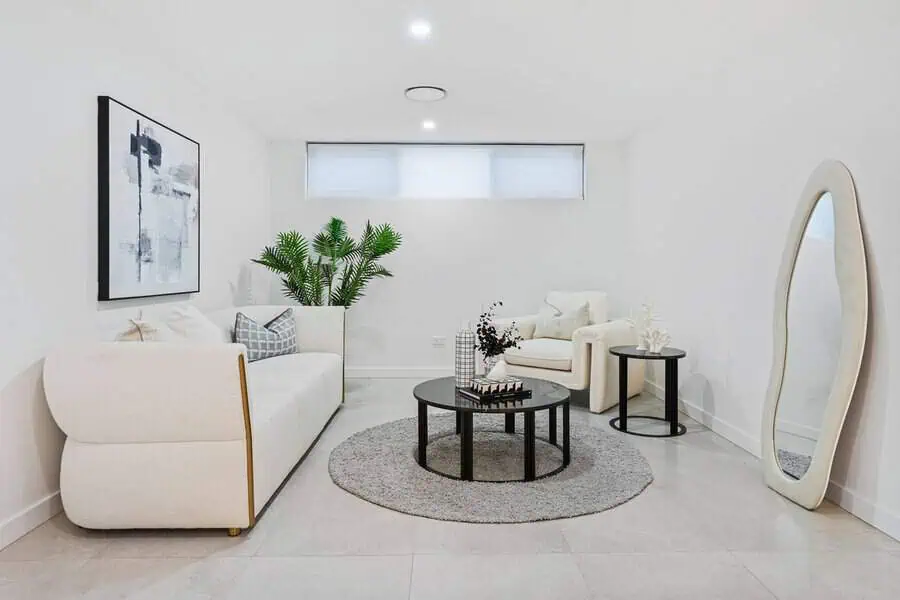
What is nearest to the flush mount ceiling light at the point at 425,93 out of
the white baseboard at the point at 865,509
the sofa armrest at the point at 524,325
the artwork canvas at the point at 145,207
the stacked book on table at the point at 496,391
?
the artwork canvas at the point at 145,207

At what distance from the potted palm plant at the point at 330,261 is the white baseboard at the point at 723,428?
271 cm

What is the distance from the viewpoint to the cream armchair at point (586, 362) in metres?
4.51

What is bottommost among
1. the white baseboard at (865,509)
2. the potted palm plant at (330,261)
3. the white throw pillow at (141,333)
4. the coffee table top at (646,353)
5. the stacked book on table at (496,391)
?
the white baseboard at (865,509)

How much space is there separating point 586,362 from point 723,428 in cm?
105

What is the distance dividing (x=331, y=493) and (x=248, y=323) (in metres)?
1.79

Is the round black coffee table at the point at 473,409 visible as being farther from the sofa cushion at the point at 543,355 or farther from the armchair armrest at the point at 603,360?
the sofa cushion at the point at 543,355

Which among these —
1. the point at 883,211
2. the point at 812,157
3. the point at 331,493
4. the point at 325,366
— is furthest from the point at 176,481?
the point at 812,157

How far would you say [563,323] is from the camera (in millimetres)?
5168

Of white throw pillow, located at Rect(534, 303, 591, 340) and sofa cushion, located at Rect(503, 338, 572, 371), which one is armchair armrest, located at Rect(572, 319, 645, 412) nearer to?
→ sofa cushion, located at Rect(503, 338, 572, 371)

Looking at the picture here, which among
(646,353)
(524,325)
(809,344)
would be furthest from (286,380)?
(809,344)

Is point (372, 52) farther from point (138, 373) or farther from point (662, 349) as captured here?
point (662, 349)

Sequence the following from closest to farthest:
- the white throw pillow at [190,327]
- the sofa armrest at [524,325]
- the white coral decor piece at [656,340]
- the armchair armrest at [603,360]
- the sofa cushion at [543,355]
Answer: the white throw pillow at [190,327], the white coral decor piece at [656,340], the armchair armrest at [603,360], the sofa cushion at [543,355], the sofa armrest at [524,325]

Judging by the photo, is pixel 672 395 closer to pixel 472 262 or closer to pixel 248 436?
pixel 472 262

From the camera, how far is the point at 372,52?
3.64 meters
